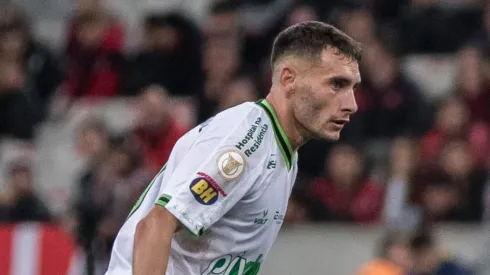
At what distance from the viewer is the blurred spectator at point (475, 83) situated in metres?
11.3

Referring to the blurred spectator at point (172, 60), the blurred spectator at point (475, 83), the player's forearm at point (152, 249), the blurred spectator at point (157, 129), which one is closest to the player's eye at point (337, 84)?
the player's forearm at point (152, 249)

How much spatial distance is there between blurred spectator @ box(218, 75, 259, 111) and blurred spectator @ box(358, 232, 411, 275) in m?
2.24

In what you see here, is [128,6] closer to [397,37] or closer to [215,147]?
[397,37]

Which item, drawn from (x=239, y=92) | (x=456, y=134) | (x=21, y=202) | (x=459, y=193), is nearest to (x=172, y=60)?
(x=239, y=92)

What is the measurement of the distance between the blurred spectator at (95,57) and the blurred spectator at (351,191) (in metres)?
3.63

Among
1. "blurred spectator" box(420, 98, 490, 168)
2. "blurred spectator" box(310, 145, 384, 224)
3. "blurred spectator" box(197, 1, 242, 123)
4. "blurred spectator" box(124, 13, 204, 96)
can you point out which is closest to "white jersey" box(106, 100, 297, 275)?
"blurred spectator" box(310, 145, 384, 224)

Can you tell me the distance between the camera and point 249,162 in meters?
5.05

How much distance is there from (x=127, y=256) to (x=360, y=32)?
7040mm

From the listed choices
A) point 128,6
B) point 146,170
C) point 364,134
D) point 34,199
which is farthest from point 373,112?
point 128,6

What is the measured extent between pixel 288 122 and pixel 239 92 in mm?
6216

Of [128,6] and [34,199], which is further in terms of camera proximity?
[128,6]

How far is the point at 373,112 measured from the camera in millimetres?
11609

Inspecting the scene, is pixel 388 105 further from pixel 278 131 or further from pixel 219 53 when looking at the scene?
pixel 278 131

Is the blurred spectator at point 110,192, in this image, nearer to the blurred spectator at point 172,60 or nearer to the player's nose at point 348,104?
the blurred spectator at point 172,60
